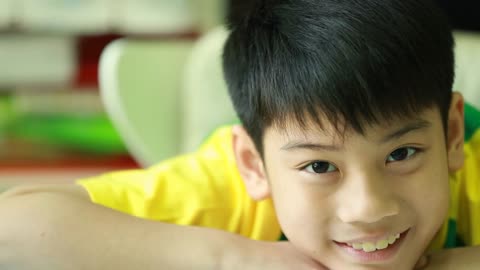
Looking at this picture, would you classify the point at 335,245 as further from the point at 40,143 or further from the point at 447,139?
the point at 40,143

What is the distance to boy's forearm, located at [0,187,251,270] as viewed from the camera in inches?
26.7

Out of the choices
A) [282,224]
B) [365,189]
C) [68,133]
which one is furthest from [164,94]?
[68,133]

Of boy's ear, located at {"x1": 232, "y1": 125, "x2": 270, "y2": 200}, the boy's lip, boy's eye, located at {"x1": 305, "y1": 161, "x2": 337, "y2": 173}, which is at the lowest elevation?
the boy's lip

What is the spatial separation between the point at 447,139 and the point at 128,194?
1.17 feet

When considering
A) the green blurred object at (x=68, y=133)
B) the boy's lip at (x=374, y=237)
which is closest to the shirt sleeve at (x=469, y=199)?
the boy's lip at (x=374, y=237)

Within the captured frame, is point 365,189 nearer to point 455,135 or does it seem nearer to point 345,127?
point 345,127

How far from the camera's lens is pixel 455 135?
0.78 metres

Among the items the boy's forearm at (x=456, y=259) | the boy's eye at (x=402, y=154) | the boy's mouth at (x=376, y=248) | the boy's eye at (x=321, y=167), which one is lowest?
the boy's forearm at (x=456, y=259)

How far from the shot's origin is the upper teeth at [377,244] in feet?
2.24

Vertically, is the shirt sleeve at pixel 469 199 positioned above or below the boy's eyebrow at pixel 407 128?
below

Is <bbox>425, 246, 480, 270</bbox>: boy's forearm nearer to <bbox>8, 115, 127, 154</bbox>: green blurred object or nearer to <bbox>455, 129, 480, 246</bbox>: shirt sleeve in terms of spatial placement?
<bbox>455, 129, 480, 246</bbox>: shirt sleeve

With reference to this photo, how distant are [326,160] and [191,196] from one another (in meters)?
0.21

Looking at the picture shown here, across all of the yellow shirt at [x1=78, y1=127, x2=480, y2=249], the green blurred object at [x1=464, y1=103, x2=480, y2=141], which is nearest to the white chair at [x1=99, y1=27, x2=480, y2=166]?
the yellow shirt at [x1=78, y1=127, x2=480, y2=249]

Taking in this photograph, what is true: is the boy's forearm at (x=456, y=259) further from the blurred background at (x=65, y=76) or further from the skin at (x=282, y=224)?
the blurred background at (x=65, y=76)
